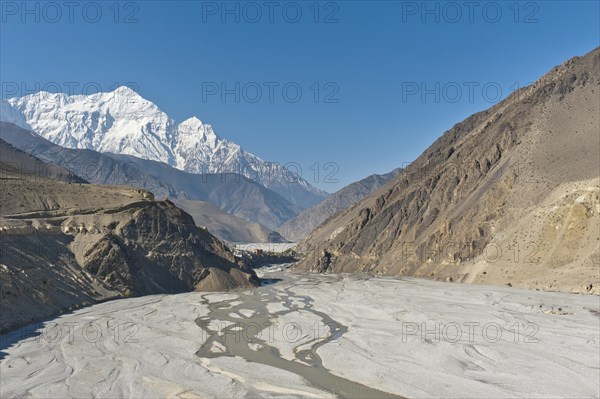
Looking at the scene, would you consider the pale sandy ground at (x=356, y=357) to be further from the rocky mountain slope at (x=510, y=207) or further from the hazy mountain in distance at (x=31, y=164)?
the hazy mountain in distance at (x=31, y=164)

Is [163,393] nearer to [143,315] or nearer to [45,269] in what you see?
[143,315]

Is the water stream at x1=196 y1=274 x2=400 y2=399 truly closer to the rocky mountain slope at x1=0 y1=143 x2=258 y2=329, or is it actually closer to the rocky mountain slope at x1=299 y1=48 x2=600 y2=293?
the rocky mountain slope at x1=0 y1=143 x2=258 y2=329

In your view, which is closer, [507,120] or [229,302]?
[229,302]

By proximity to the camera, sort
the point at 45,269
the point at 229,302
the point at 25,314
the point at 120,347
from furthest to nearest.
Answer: the point at 229,302 < the point at 45,269 < the point at 25,314 < the point at 120,347

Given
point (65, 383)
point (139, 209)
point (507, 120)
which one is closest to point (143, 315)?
point (65, 383)

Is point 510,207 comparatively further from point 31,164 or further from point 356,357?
point 31,164

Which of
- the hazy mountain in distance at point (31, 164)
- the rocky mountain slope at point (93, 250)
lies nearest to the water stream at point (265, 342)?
the rocky mountain slope at point (93, 250)

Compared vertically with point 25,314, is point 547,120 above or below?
above

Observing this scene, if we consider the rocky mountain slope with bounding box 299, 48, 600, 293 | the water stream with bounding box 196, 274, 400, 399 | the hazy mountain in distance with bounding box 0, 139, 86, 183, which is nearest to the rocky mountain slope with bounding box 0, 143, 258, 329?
the water stream with bounding box 196, 274, 400, 399
